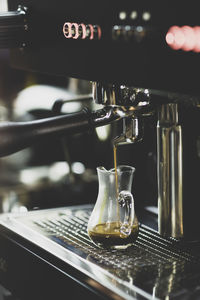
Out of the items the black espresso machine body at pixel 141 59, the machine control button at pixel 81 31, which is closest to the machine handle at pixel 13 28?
the black espresso machine body at pixel 141 59

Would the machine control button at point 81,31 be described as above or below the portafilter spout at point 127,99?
above

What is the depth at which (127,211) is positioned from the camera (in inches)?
54.7

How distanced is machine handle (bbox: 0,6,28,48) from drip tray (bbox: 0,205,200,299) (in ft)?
1.52

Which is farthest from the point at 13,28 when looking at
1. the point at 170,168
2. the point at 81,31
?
the point at 170,168

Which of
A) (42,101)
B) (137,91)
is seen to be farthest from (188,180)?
(42,101)

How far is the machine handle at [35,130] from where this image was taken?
3.84 ft

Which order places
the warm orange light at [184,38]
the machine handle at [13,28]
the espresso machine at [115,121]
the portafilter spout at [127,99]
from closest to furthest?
the warm orange light at [184,38] < the espresso machine at [115,121] < the portafilter spout at [127,99] < the machine handle at [13,28]

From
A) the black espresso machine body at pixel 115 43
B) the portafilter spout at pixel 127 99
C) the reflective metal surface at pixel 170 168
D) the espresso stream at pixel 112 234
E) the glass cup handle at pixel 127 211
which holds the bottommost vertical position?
the espresso stream at pixel 112 234

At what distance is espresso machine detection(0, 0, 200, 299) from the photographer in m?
1.03

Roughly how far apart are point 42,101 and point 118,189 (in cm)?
139

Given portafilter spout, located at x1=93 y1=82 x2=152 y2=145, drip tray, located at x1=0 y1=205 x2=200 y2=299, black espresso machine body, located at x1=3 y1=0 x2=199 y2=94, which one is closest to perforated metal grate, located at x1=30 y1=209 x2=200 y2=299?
drip tray, located at x1=0 y1=205 x2=200 y2=299

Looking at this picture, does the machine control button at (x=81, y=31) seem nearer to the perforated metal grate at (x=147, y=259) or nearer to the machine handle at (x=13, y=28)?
the machine handle at (x=13, y=28)

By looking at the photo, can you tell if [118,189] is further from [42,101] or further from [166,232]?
Result: [42,101]

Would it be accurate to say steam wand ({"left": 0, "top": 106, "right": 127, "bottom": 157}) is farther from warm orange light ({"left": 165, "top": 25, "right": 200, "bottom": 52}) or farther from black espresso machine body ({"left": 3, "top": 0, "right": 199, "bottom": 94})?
warm orange light ({"left": 165, "top": 25, "right": 200, "bottom": 52})
